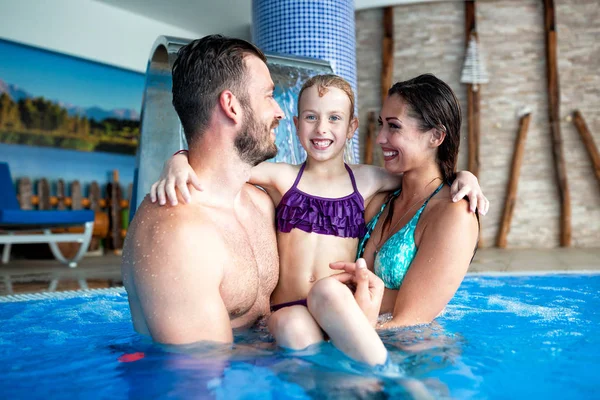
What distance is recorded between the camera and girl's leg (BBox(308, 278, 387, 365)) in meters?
1.73

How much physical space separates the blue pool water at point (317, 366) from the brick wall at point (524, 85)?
6223 millimetres

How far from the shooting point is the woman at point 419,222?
2188mm

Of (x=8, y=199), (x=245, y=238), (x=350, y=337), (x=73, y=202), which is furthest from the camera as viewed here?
(x=73, y=202)

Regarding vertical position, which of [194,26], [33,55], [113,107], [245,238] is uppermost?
[194,26]

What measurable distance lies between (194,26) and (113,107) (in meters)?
2.13

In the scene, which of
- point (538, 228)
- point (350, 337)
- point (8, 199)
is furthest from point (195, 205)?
point (538, 228)

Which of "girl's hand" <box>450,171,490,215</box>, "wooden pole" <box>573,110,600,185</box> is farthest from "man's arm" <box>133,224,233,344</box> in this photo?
"wooden pole" <box>573,110,600,185</box>

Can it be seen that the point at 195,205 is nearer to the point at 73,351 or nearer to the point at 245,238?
the point at 245,238

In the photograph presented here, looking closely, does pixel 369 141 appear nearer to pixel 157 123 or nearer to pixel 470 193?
pixel 157 123

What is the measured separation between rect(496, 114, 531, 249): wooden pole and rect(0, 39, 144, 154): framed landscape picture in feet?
19.1

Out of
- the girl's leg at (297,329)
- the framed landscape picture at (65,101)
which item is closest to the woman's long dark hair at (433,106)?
the girl's leg at (297,329)

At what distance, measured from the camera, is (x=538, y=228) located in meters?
8.80

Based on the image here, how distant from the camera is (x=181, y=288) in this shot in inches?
70.3

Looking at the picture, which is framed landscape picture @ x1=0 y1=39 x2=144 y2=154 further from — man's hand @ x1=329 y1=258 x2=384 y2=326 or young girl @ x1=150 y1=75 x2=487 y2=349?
man's hand @ x1=329 y1=258 x2=384 y2=326
